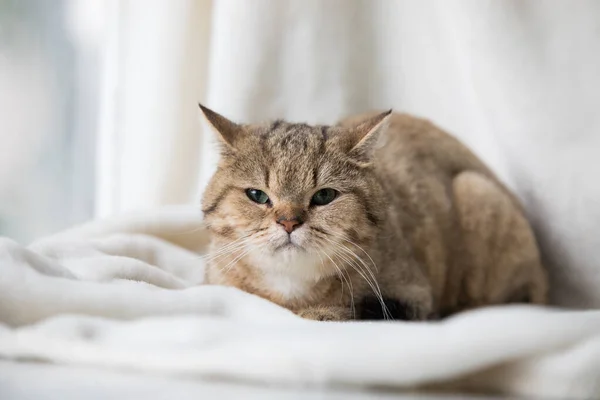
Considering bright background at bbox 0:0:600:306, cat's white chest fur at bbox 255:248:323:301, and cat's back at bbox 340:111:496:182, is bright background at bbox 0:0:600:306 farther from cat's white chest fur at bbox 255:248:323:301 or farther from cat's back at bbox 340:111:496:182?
cat's white chest fur at bbox 255:248:323:301

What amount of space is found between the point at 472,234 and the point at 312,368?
118cm

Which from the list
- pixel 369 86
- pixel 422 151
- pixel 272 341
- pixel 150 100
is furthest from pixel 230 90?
pixel 272 341

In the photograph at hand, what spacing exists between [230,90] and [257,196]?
2.57 ft

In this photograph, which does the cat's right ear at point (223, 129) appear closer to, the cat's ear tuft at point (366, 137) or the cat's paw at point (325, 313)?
the cat's ear tuft at point (366, 137)

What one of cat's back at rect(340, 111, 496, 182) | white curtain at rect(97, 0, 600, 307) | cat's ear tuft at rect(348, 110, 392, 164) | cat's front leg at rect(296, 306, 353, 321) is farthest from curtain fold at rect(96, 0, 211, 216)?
cat's front leg at rect(296, 306, 353, 321)

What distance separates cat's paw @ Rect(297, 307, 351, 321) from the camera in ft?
4.22

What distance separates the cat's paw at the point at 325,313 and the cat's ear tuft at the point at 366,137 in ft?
1.19

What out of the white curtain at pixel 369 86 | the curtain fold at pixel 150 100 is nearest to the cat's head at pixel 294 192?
the white curtain at pixel 369 86

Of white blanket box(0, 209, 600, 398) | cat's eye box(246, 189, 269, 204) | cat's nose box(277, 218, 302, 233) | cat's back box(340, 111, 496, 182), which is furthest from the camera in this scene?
cat's back box(340, 111, 496, 182)

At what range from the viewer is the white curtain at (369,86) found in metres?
1.69

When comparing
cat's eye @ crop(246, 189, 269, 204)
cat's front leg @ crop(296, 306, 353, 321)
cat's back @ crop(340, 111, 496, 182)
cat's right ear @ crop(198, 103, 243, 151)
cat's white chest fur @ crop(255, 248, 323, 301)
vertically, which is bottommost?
cat's front leg @ crop(296, 306, 353, 321)

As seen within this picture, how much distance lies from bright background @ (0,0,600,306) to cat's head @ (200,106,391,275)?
0.46 meters

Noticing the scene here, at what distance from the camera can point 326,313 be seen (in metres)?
1.31

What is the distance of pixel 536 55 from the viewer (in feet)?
5.52
